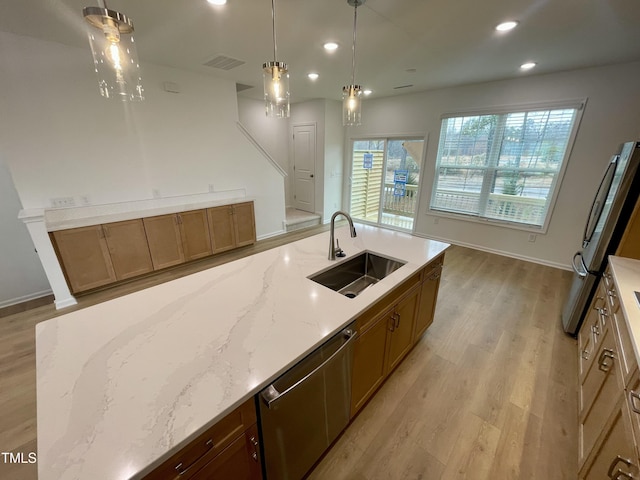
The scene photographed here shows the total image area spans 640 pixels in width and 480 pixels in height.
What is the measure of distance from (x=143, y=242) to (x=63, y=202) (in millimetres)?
895

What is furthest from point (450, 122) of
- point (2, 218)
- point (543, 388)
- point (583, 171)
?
point (2, 218)

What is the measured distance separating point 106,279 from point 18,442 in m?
1.79

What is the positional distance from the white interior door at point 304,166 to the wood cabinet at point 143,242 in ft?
6.74

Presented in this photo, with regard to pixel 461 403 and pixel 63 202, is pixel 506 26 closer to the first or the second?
pixel 461 403

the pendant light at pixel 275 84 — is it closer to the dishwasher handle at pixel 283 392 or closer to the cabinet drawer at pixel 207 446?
the dishwasher handle at pixel 283 392

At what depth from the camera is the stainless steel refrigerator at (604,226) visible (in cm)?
190

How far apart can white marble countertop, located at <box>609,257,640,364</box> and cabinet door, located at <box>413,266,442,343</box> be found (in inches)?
38.8

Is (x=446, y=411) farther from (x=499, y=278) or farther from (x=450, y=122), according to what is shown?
(x=450, y=122)

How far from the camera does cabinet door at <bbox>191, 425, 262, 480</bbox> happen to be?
84 cm

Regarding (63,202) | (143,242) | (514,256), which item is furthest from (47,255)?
(514,256)

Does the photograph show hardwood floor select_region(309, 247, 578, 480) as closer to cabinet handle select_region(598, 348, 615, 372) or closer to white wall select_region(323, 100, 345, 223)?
cabinet handle select_region(598, 348, 615, 372)

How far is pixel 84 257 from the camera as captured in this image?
282 centimetres

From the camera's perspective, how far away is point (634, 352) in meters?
1.06

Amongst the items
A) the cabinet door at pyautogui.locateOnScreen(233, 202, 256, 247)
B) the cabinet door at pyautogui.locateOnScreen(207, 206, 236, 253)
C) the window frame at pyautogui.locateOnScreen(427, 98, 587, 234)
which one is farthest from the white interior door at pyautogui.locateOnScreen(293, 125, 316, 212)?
the window frame at pyautogui.locateOnScreen(427, 98, 587, 234)
